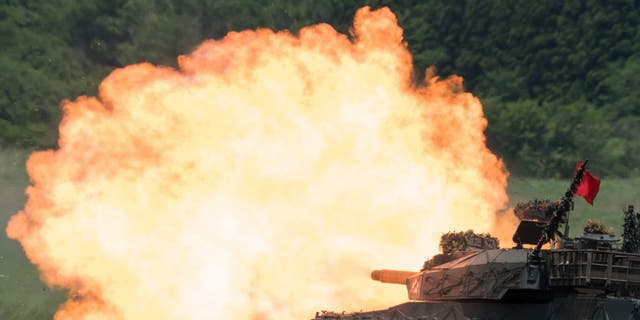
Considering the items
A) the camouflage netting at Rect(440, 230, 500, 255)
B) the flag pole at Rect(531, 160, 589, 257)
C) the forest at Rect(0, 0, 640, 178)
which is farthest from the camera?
the forest at Rect(0, 0, 640, 178)

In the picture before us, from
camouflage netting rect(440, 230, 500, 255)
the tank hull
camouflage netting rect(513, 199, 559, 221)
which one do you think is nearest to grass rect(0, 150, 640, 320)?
camouflage netting rect(513, 199, 559, 221)

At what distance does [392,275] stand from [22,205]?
21.5 meters

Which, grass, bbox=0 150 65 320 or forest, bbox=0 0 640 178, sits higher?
forest, bbox=0 0 640 178

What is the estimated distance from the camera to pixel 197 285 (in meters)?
51.2

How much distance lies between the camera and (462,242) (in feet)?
152

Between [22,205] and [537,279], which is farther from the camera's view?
[22,205]

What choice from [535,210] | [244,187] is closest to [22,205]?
[244,187]

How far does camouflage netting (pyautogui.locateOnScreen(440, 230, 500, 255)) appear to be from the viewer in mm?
46125

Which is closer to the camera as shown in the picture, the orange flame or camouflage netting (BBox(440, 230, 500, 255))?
camouflage netting (BBox(440, 230, 500, 255))

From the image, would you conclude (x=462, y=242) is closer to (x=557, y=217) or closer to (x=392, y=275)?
(x=392, y=275)

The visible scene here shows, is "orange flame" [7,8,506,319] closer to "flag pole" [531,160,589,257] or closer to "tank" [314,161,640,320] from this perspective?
"tank" [314,161,640,320]

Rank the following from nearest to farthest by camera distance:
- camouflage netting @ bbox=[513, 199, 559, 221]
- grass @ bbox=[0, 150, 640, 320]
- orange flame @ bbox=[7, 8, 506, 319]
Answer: camouflage netting @ bbox=[513, 199, 559, 221] → orange flame @ bbox=[7, 8, 506, 319] → grass @ bbox=[0, 150, 640, 320]

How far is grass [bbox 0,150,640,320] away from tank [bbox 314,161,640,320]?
2030 centimetres

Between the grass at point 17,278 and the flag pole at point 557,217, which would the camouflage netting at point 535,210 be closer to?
the flag pole at point 557,217
